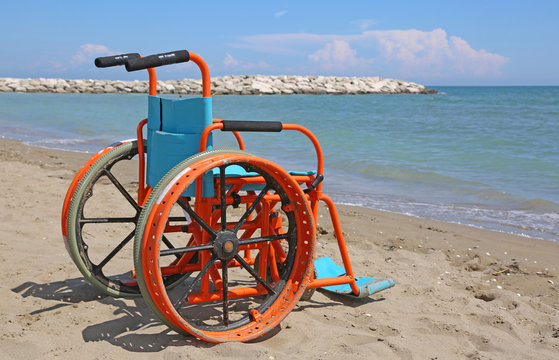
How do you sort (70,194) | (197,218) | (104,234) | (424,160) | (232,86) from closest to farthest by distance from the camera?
(197,218) → (70,194) → (104,234) → (424,160) → (232,86)

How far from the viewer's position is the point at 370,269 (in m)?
4.48

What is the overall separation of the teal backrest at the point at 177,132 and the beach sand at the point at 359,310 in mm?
891

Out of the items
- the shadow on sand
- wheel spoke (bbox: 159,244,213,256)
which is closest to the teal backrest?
wheel spoke (bbox: 159,244,213,256)

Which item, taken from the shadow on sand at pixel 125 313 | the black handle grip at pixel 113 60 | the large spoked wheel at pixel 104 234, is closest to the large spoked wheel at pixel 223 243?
the shadow on sand at pixel 125 313

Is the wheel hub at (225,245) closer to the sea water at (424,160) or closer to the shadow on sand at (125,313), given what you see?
the shadow on sand at (125,313)

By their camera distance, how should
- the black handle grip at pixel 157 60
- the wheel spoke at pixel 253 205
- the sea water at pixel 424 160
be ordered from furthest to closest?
the sea water at pixel 424 160 < the wheel spoke at pixel 253 205 < the black handle grip at pixel 157 60

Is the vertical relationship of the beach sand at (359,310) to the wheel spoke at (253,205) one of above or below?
below

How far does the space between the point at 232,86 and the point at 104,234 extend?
171ft

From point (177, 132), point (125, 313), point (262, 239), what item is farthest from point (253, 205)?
point (125, 313)

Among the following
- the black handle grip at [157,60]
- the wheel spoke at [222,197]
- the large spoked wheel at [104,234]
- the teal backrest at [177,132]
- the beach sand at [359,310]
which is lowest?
the beach sand at [359,310]

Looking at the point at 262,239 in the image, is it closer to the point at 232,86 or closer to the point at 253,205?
the point at 253,205

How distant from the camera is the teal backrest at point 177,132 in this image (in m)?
2.95

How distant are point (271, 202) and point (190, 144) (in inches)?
25.6

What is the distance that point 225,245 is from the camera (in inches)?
114
